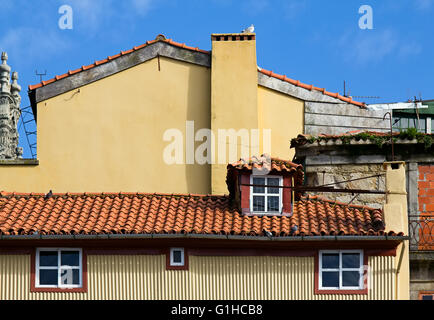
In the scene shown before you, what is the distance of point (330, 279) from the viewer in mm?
27922

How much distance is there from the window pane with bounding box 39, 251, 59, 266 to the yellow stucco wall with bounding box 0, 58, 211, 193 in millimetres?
7810

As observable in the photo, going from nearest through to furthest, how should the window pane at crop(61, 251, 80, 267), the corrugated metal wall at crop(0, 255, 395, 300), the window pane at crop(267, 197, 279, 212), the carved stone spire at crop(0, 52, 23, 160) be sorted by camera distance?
the corrugated metal wall at crop(0, 255, 395, 300) → the window pane at crop(61, 251, 80, 267) → the window pane at crop(267, 197, 279, 212) → the carved stone spire at crop(0, 52, 23, 160)

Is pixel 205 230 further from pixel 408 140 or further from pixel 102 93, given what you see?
pixel 102 93

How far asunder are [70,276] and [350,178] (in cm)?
836

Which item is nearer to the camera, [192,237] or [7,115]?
[192,237]

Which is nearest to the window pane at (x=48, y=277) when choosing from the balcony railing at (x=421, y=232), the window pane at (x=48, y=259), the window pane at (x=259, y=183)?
the window pane at (x=48, y=259)

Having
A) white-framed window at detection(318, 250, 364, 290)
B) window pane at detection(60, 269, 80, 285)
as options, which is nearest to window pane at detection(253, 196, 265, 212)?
white-framed window at detection(318, 250, 364, 290)

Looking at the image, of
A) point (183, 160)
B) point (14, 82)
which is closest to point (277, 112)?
point (183, 160)

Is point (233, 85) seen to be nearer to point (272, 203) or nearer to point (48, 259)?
point (272, 203)

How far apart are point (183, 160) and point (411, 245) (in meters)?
8.92

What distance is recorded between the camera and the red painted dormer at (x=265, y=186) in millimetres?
29125

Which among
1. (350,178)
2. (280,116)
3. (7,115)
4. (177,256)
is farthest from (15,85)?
(177,256)

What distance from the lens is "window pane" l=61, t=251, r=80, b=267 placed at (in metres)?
28.1

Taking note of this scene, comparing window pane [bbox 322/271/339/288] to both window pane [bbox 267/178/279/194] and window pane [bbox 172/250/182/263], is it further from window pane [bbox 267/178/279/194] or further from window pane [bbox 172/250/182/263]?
window pane [bbox 172/250/182/263]
